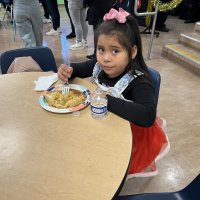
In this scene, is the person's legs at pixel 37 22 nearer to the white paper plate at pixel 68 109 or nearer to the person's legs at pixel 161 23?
the white paper plate at pixel 68 109

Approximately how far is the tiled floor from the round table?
0.82m

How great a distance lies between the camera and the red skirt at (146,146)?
1.19 m

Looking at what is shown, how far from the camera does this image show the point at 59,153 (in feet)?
2.53

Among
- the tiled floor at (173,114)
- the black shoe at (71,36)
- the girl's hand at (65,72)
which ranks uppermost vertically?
the girl's hand at (65,72)

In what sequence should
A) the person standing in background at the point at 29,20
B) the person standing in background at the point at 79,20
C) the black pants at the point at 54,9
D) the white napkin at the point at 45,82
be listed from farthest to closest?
the black pants at the point at 54,9 → the person standing in background at the point at 79,20 → the person standing in background at the point at 29,20 → the white napkin at the point at 45,82

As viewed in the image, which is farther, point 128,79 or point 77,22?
point 77,22

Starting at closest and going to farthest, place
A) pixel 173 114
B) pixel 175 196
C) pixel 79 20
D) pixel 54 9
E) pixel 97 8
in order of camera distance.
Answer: pixel 175 196 < pixel 173 114 < pixel 97 8 < pixel 79 20 < pixel 54 9

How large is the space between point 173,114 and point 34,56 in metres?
1.41

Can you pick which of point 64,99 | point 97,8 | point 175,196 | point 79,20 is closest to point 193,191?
point 175,196

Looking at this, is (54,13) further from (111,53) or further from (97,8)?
(111,53)

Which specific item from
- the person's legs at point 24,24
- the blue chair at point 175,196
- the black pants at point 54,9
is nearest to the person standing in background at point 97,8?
the person's legs at point 24,24

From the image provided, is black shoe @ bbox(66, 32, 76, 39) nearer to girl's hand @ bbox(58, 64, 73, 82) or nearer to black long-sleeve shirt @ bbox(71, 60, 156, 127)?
girl's hand @ bbox(58, 64, 73, 82)

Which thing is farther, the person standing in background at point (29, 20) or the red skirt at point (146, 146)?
the person standing in background at point (29, 20)

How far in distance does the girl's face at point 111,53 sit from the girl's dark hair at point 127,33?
2 cm
